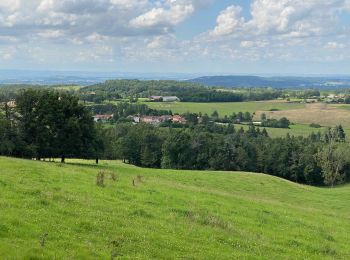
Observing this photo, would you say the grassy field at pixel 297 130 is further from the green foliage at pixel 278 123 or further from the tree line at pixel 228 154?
the tree line at pixel 228 154

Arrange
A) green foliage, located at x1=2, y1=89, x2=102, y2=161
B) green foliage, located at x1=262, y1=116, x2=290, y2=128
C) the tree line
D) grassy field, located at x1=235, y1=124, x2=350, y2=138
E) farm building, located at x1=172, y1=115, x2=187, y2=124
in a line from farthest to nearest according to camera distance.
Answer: farm building, located at x1=172, y1=115, x2=187, y2=124, green foliage, located at x1=262, y1=116, x2=290, y2=128, grassy field, located at x1=235, y1=124, x2=350, y2=138, the tree line, green foliage, located at x1=2, y1=89, x2=102, y2=161

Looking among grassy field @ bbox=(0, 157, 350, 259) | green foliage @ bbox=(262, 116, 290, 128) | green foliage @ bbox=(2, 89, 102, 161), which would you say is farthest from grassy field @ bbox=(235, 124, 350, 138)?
grassy field @ bbox=(0, 157, 350, 259)

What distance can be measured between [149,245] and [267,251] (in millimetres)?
4945

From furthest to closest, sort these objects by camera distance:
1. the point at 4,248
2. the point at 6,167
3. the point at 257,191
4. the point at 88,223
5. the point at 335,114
A: the point at 335,114, the point at 257,191, the point at 6,167, the point at 88,223, the point at 4,248

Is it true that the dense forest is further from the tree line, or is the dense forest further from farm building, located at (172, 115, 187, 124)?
farm building, located at (172, 115, 187, 124)

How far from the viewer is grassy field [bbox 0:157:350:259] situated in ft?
41.5

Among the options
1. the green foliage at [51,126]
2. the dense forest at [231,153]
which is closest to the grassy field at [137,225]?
the green foliage at [51,126]

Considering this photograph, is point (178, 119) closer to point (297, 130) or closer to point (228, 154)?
point (297, 130)

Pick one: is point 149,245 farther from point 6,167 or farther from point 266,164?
point 266,164

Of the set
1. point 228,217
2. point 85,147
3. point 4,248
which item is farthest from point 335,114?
point 4,248

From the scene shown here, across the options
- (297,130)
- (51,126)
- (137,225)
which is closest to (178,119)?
(297,130)

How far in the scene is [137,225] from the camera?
53.1 feet

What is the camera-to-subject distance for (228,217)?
2148 cm

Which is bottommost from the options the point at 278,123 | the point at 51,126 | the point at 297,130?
the point at 297,130
